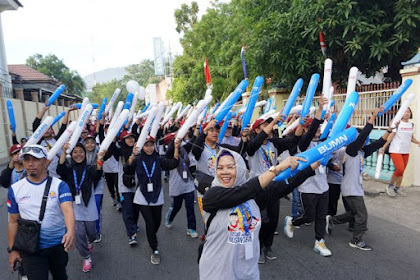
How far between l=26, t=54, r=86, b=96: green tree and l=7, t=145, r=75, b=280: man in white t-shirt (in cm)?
3930

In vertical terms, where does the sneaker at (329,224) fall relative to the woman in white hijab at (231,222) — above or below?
below

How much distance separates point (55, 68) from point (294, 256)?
41.0 meters

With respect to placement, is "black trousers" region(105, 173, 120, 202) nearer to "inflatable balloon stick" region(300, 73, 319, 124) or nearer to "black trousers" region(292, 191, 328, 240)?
"black trousers" region(292, 191, 328, 240)

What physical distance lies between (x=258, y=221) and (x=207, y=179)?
1.92m

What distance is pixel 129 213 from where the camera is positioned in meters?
4.58

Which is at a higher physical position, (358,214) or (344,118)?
(344,118)

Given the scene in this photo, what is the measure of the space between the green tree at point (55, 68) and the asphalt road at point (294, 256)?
1453 inches

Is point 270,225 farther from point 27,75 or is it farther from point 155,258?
point 27,75

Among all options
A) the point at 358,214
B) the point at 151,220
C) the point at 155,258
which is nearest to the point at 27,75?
the point at 151,220

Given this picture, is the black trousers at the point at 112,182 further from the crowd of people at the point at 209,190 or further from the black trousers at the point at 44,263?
the black trousers at the point at 44,263

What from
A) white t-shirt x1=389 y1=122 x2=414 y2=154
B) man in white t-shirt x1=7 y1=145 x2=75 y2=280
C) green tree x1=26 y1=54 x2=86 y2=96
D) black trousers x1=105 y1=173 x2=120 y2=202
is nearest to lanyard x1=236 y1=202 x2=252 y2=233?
man in white t-shirt x1=7 y1=145 x2=75 y2=280

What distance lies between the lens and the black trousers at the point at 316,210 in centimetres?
418

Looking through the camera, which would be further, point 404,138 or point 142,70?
point 142,70

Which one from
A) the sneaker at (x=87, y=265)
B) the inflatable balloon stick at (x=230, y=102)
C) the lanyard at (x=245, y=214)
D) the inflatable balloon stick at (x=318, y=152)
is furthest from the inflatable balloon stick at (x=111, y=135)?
the inflatable balloon stick at (x=318, y=152)
